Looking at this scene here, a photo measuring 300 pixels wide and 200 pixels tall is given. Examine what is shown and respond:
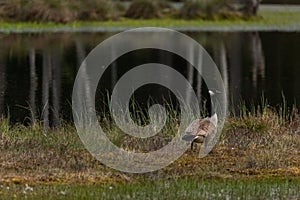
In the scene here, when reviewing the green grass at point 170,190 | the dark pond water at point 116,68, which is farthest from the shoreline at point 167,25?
the green grass at point 170,190

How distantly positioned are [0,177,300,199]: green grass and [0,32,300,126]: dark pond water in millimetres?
5019

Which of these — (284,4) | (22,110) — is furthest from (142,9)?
(22,110)

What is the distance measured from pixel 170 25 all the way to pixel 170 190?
3041 centimetres

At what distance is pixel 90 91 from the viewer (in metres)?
20.7

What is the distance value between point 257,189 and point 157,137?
2986mm

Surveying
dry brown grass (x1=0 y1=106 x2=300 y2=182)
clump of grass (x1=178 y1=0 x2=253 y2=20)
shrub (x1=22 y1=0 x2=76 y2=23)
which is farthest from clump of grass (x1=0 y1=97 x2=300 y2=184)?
clump of grass (x1=178 y1=0 x2=253 y2=20)

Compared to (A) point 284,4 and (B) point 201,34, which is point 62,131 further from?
(A) point 284,4

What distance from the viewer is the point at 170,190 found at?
9.70m

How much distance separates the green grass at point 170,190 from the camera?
9.38 m

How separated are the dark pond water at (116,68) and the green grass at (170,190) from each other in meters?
5.02

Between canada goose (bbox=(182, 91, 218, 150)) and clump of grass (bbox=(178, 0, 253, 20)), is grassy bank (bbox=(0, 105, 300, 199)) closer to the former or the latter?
canada goose (bbox=(182, 91, 218, 150))

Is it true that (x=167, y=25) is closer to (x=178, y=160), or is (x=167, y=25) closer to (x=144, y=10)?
(x=144, y=10)

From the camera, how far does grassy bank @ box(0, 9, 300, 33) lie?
38.9 metres

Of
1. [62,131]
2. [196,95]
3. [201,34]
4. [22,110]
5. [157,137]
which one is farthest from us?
[201,34]
